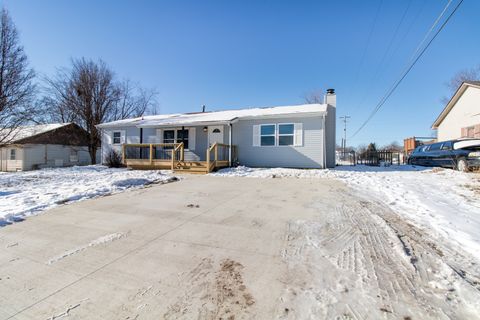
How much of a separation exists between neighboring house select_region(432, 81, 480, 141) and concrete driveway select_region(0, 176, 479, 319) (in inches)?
686

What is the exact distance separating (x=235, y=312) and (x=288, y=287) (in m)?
0.54

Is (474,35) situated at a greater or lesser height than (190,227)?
greater

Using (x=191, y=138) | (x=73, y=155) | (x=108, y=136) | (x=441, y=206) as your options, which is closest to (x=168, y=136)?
(x=191, y=138)

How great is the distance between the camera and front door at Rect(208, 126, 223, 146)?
43.3ft

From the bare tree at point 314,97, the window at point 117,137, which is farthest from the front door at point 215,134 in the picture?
the bare tree at point 314,97

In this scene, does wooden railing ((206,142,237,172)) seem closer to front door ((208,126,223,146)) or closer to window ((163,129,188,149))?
front door ((208,126,223,146))

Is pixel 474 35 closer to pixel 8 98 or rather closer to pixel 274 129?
pixel 274 129

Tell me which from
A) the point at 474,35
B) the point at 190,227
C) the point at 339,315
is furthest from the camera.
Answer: the point at 474,35

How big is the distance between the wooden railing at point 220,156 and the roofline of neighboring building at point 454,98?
1706 cm

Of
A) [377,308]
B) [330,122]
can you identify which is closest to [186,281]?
[377,308]

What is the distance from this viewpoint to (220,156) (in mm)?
11969

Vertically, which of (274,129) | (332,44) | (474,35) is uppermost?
(332,44)

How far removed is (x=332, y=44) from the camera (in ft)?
44.2

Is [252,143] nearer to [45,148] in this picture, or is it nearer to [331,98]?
[331,98]
